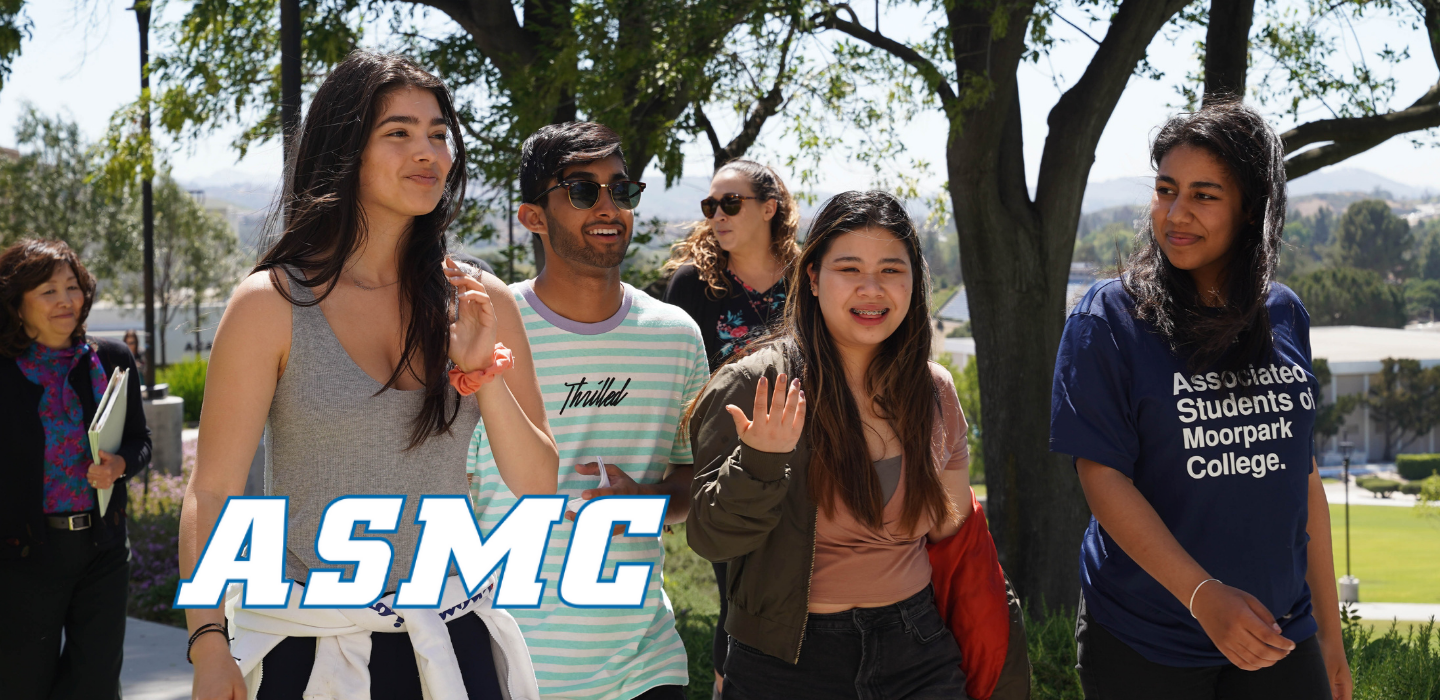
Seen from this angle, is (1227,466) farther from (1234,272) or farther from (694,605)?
(694,605)

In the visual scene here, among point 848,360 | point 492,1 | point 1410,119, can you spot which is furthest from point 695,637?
point 1410,119

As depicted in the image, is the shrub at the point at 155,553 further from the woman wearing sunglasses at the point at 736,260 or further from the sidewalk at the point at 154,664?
the woman wearing sunglasses at the point at 736,260

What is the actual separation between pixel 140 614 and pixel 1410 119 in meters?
10.2

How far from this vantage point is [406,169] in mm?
2309

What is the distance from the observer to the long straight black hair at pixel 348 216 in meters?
2.25

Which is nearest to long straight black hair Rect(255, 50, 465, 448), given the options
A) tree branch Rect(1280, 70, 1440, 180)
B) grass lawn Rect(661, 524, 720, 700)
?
grass lawn Rect(661, 524, 720, 700)

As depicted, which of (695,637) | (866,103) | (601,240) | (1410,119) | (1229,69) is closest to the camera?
(601,240)

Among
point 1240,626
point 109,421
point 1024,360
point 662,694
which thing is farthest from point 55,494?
point 1024,360

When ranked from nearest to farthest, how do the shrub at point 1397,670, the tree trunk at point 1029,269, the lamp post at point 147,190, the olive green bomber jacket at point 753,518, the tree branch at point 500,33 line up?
the olive green bomber jacket at point 753,518 → the shrub at point 1397,670 → the tree trunk at point 1029,269 → the tree branch at point 500,33 → the lamp post at point 147,190

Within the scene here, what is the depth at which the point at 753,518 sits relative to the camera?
2631 millimetres

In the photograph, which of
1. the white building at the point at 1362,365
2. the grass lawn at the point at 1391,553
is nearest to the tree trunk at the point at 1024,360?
the grass lawn at the point at 1391,553

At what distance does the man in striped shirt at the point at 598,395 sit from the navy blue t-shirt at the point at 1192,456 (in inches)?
43.0

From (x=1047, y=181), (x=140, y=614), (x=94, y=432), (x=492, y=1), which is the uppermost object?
(x=492, y=1)

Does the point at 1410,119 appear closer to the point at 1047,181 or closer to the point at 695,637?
the point at 1047,181
